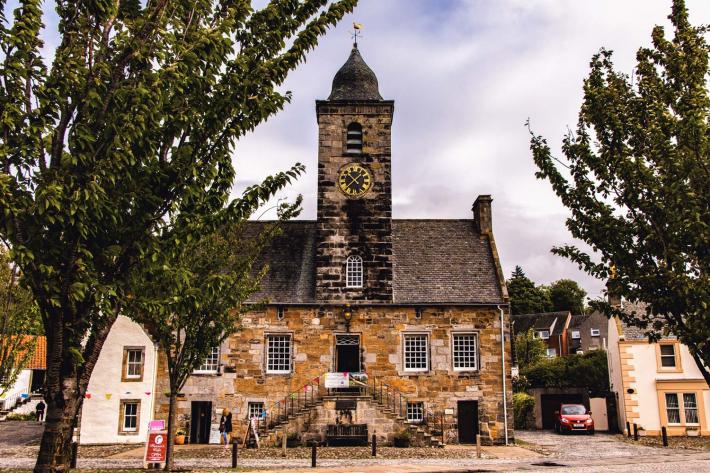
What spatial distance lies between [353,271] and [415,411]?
6476 millimetres

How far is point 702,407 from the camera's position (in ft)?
95.7

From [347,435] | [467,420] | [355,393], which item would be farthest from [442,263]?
[347,435]

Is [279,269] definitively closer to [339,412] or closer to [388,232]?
[388,232]

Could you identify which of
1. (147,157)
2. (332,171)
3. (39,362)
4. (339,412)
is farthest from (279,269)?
(39,362)

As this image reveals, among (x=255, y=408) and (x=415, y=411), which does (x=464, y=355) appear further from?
(x=255, y=408)

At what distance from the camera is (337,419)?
2409 centimetres

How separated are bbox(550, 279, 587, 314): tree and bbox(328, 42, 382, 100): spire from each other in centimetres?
6470

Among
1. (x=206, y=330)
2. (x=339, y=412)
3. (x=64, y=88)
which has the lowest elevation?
(x=339, y=412)

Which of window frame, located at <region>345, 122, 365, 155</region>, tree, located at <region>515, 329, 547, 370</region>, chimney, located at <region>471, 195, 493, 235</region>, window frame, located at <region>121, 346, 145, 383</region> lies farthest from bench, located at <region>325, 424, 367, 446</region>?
tree, located at <region>515, 329, 547, 370</region>

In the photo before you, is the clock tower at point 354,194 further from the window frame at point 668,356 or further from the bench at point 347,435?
the window frame at point 668,356

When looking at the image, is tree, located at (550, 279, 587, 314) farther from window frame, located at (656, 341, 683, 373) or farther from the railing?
the railing

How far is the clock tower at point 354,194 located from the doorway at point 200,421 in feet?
21.5

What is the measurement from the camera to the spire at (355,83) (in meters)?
28.9

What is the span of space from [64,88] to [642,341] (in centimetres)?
2953
